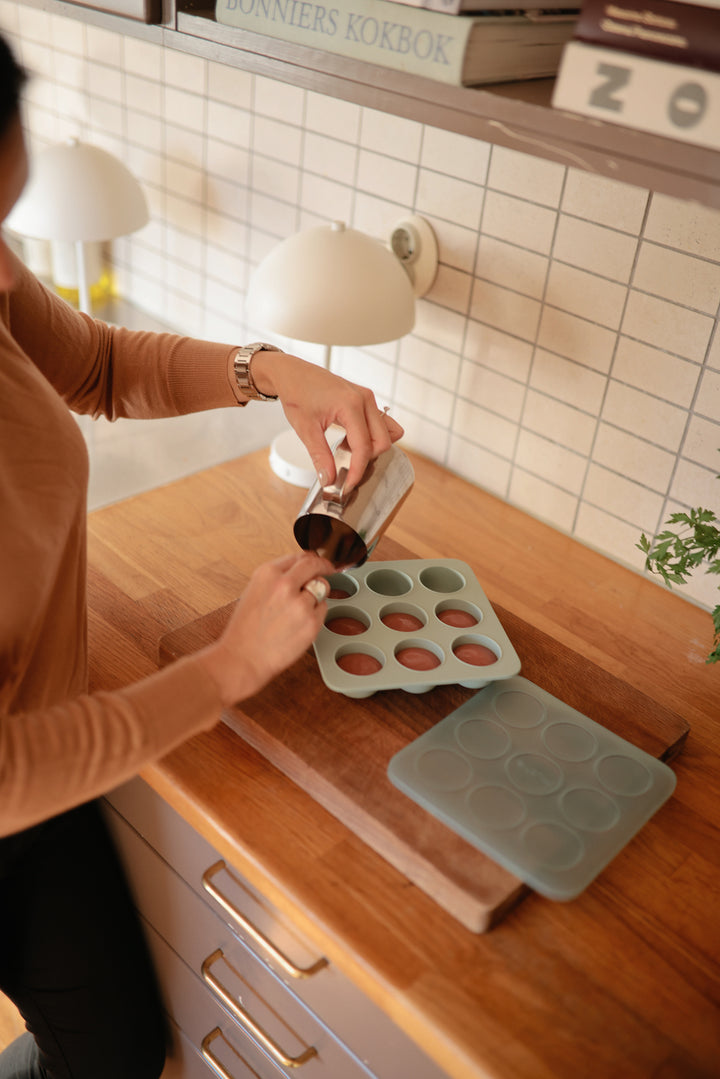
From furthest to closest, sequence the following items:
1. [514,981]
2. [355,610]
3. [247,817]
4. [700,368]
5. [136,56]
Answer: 1. [136,56]
2. [700,368]
3. [355,610]
4. [247,817]
5. [514,981]

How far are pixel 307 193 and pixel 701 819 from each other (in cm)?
113

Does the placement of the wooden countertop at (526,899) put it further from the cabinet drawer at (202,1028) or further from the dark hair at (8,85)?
the dark hair at (8,85)

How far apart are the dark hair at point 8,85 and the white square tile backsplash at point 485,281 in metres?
0.71

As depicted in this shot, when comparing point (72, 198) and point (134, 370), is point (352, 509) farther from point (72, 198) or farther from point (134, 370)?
point (72, 198)

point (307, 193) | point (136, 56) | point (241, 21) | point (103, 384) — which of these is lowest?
point (103, 384)

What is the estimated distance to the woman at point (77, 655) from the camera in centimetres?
70

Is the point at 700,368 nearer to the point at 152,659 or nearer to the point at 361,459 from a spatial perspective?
the point at 361,459

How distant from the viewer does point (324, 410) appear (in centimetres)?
95

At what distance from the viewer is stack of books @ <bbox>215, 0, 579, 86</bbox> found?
70cm

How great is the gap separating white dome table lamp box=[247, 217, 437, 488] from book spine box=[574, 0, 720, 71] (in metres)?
0.59

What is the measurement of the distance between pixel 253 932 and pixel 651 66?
81 centimetres

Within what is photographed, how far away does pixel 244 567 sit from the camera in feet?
3.84

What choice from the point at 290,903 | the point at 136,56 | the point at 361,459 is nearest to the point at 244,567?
the point at 361,459

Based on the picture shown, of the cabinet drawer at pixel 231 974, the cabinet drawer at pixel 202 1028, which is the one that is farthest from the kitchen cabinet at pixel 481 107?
the cabinet drawer at pixel 202 1028
